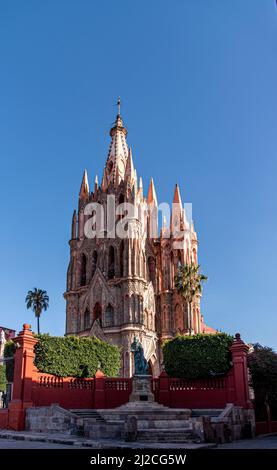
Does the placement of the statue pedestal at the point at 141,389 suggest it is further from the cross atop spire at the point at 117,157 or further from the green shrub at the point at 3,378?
the cross atop spire at the point at 117,157

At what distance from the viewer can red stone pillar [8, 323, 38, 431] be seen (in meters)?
19.6

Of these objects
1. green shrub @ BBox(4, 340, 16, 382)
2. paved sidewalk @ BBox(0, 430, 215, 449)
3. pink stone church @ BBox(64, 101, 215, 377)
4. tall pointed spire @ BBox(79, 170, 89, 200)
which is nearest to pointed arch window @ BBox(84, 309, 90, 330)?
pink stone church @ BBox(64, 101, 215, 377)

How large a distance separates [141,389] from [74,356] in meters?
6.19

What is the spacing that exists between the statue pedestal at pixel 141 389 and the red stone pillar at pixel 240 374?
4.02 metres

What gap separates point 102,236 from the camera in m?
50.7

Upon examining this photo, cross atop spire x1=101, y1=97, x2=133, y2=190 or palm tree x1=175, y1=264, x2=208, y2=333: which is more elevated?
cross atop spire x1=101, y1=97, x2=133, y2=190

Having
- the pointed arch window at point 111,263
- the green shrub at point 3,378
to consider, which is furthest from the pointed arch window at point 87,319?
the green shrub at point 3,378

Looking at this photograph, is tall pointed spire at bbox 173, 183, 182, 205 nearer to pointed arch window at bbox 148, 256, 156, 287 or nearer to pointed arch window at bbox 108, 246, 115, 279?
pointed arch window at bbox 148, 256, 156, 287

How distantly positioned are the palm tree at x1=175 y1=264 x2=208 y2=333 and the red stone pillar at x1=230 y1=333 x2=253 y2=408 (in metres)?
23.8

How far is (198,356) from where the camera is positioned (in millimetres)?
25688

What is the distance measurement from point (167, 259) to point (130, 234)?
6999 millimetres

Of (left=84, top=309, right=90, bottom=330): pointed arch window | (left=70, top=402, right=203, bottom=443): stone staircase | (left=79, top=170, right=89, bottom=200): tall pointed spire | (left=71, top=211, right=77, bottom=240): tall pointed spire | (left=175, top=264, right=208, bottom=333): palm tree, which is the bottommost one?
(left=70, top=402, right=203, bottom=443): stone staircase

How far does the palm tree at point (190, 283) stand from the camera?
46625 millimetres
